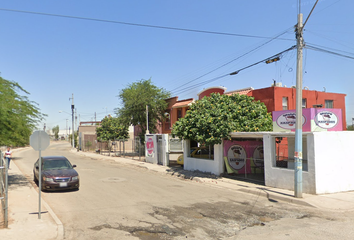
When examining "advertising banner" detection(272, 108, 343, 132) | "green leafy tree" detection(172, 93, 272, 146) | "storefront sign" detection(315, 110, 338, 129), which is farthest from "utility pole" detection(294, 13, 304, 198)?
"green leafy tree" detection(172, 93, 272, 146)

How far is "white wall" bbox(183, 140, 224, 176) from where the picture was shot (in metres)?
17.0

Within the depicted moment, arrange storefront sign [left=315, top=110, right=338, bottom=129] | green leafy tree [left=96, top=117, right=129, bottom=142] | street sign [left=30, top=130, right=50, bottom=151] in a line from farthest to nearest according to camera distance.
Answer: green leafy tree [left=96, top=117, right=129, bottom=142] → storefront sign [left=315, top=110, right=338, bottom=129] → street sign [left=30, top=130, right=50, bottom=151]

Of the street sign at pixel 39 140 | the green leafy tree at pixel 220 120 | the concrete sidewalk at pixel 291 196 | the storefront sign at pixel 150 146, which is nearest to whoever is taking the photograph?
the street sign at pixel 39 140

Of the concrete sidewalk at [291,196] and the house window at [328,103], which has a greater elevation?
the house window at [328,103]

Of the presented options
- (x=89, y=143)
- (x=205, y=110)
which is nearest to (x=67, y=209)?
(x=205, y=110)

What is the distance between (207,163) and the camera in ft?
59.1

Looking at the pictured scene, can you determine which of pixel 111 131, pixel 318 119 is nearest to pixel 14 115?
pixel 318 119

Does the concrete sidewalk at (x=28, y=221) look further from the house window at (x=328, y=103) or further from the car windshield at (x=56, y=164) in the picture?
the house window at (x=328, y=103)

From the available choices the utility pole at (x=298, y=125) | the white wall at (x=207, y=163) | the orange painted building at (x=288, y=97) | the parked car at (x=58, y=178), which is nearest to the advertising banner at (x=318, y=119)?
the utility pole at (x=298, y=125)

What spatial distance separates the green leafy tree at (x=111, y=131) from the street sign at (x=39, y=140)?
3350 centimetres

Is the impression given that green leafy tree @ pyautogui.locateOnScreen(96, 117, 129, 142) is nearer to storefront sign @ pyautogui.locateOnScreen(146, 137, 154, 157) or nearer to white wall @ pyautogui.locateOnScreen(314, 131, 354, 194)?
storefront sign @ pyautogui.locateOnScreen(146, 137, 154, 157)

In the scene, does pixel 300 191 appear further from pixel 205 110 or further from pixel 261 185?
pixel 205 110

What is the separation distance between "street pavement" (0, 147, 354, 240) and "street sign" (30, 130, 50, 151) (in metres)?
2.00

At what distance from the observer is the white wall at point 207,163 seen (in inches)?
669
